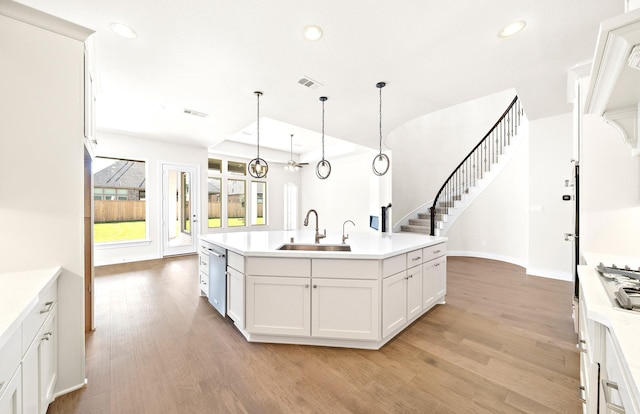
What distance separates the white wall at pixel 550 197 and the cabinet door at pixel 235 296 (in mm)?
5073

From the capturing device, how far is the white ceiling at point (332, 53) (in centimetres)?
205

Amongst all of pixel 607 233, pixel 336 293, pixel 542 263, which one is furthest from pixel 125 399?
pixel 542 263

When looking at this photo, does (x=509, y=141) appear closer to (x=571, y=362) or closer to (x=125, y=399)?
(x=571, y=362)

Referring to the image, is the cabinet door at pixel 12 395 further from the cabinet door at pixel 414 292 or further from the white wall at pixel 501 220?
the white wall at pixel 501 220

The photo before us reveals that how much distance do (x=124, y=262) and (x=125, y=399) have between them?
512 centimetres

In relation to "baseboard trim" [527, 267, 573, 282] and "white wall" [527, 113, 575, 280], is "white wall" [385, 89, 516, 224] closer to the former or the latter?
"white wall" [527, 113, 575, 280]

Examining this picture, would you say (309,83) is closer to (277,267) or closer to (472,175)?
(277,267)

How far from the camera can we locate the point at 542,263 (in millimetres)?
4527

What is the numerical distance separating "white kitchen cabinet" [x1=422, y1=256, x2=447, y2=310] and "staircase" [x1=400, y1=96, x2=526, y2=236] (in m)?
3.04

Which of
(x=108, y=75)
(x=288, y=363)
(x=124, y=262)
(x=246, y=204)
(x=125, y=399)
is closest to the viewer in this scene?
(x=125, y=399)

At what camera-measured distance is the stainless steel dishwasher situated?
278 centimetres

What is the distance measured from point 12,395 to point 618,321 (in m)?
2.39

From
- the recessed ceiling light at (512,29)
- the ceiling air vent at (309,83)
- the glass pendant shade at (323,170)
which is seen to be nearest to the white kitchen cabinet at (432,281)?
the glass pendant shade at (323,170)

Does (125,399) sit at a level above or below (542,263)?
below
